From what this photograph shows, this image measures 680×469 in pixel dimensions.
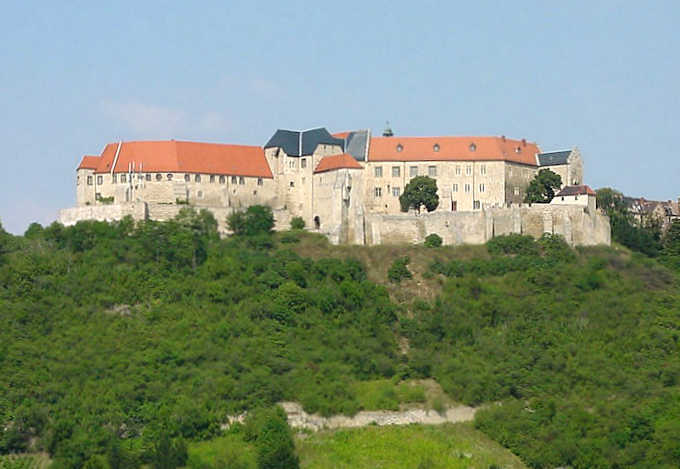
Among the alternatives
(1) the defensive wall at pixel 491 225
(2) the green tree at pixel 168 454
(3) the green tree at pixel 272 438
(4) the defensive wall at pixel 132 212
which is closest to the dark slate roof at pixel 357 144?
(1) the defensive wall at pixel 491 225

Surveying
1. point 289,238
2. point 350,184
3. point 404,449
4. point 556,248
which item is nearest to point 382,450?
point 404,449

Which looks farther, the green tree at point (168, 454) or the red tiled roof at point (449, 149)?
the red tiled roof at point (449, 149)

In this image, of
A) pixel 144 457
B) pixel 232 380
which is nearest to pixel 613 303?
pixel 232 380

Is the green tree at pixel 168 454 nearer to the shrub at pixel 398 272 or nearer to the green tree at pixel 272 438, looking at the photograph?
the green tree at pixel 272 438

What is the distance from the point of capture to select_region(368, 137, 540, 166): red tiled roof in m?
101

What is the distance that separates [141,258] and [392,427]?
1995cm

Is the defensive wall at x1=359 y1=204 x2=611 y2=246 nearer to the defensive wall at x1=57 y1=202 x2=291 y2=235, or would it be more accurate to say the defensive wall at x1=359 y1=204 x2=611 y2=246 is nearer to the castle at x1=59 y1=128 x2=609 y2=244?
the castle at x1=59 y1=128 x2=609 y2=244

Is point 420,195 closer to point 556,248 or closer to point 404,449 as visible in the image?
point 556,248

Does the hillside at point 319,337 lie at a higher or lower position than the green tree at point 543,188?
lower

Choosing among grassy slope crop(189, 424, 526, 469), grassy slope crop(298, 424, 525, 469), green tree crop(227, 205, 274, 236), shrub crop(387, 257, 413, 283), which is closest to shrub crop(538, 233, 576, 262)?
shrub crop(387, 257, 413, 283)

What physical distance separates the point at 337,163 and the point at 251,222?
670 centimetres

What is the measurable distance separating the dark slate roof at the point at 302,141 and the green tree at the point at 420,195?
6.01 m

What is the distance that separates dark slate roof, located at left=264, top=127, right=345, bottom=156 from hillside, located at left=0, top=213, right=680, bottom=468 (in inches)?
305

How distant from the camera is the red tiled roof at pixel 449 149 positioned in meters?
101
